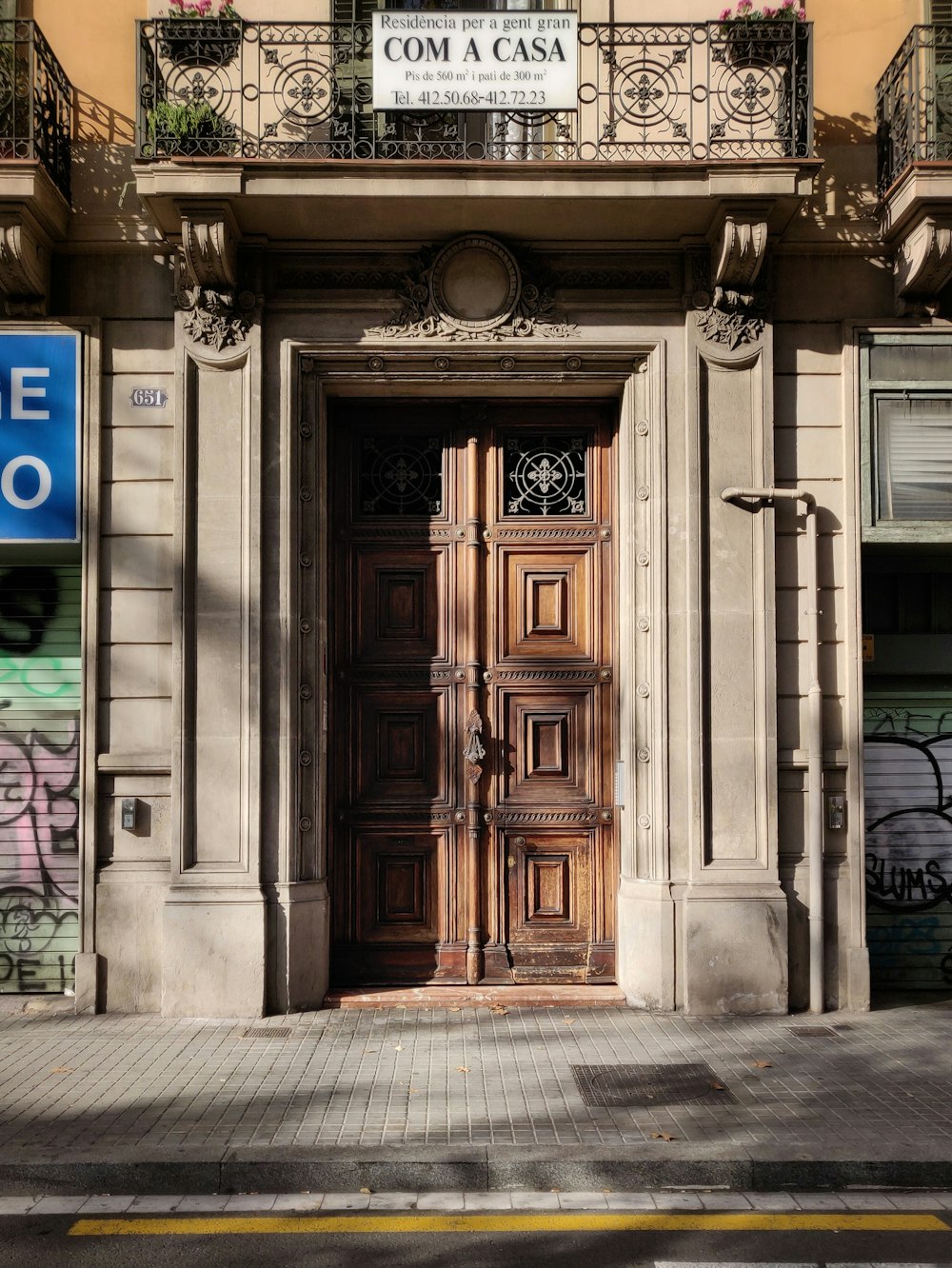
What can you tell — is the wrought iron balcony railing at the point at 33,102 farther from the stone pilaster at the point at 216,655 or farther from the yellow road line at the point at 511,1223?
the yellow road line at the point at 511,1223

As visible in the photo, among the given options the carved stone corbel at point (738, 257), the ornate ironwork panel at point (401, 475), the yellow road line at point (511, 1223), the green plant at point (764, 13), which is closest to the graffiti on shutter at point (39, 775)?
the ornate ironwork panel at point (401, 475)

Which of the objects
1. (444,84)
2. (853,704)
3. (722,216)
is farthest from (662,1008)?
(444,84)

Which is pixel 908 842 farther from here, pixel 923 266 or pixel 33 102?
pixel 33 102

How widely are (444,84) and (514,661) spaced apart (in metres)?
4.15

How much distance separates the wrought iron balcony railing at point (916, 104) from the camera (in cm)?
808

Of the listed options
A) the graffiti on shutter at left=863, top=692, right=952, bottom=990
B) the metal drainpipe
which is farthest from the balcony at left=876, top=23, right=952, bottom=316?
the graffiti on shutter at left=863, top=692, right=952, bottom=990

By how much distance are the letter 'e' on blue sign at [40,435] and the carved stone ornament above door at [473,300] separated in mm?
2267

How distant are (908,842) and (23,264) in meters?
7.79

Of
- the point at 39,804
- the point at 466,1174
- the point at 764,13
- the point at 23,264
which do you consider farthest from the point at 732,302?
the point at 39,804

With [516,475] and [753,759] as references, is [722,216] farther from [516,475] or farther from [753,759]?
[753,759]

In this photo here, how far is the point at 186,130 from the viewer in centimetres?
790

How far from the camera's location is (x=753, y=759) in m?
8.20

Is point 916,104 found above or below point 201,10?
below

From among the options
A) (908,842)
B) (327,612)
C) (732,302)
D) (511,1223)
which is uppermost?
(732,302)
